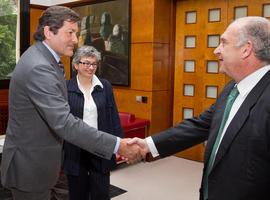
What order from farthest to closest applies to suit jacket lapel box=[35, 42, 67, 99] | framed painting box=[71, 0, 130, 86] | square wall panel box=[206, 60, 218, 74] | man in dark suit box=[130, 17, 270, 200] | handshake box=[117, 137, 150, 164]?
1. framed painting box=[71, 0, 130, 86]
2. square wall panel box=[206, 60, 218, 74]
3. handshake box=[117, 137, 150, 164]
4. suit jacket lapel box=[35, 42, 67, 99]
5. man in dark suit box=[130, 17, 270, 200]

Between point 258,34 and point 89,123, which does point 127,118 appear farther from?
point 258,34

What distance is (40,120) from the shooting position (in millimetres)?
1748

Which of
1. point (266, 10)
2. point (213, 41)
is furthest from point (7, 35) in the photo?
point (266, 10)

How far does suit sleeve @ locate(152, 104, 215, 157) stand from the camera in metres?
1.95

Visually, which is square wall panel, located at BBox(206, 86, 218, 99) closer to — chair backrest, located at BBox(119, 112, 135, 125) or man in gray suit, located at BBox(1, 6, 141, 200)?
chair backrest, located at BBox(119, 112, 135, 125)

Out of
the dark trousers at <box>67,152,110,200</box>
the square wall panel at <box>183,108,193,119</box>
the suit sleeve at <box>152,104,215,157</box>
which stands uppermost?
the suit sleeve at <box>152,104,215,157</box>

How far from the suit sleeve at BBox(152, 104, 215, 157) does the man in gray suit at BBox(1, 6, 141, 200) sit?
442mm

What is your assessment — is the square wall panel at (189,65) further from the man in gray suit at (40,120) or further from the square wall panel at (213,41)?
the man in gray suit at (40,120)

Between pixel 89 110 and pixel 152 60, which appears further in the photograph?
pixel 152 60

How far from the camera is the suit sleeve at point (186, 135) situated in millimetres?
1953

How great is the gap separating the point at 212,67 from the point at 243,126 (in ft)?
10.1

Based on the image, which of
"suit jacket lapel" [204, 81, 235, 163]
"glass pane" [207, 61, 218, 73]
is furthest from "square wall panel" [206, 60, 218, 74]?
"suit jacket lapel" [204, 81, 235, 163]

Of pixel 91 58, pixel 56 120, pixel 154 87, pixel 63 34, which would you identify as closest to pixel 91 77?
pixel 91 58

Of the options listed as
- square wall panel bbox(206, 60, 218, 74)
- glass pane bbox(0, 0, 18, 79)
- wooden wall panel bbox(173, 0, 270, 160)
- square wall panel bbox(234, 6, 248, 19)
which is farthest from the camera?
square wall panel bbox(206, 60, 218, 74)
